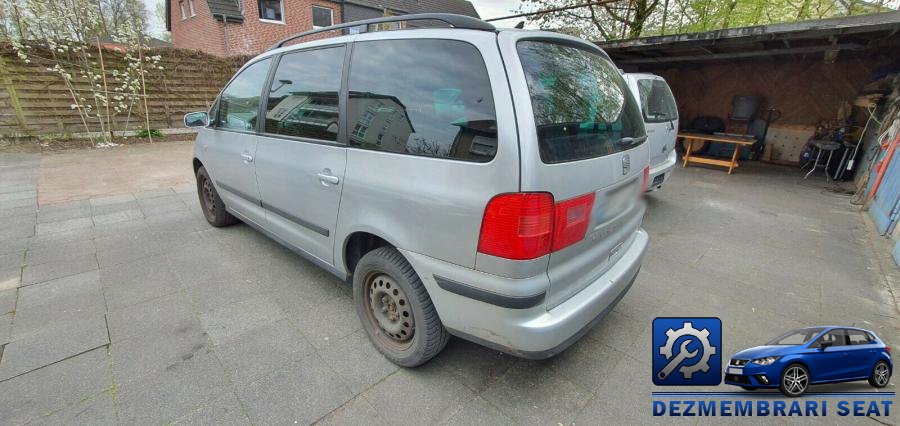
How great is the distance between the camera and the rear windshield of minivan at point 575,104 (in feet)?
4.91

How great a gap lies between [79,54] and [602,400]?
11.4 metres

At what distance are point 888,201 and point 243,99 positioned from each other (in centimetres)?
694

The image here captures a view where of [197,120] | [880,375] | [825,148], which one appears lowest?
[880,375]

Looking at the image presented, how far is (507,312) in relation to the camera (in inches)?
58.3

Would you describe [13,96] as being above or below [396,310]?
above

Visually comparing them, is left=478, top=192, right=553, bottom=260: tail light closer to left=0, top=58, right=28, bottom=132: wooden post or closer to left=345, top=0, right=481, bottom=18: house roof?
left=0, top=58, right=28, bottom=132: wooden post

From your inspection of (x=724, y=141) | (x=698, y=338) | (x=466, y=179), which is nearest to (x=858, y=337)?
(x=698, y=338)

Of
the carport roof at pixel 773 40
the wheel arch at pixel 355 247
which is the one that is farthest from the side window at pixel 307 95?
the carport roof at pixel 773 40

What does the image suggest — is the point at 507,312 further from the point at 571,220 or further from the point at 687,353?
the point at 687,353

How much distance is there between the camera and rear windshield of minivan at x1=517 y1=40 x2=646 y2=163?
4.91 ft

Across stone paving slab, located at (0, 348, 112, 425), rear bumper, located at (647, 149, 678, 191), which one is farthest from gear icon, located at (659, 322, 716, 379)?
stone paving slab, located at (0, 348, 112, 425)

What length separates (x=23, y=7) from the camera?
687 centimetres

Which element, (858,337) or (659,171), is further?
(659,171)

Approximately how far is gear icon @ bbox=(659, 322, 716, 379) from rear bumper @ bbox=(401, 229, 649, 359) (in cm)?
56
